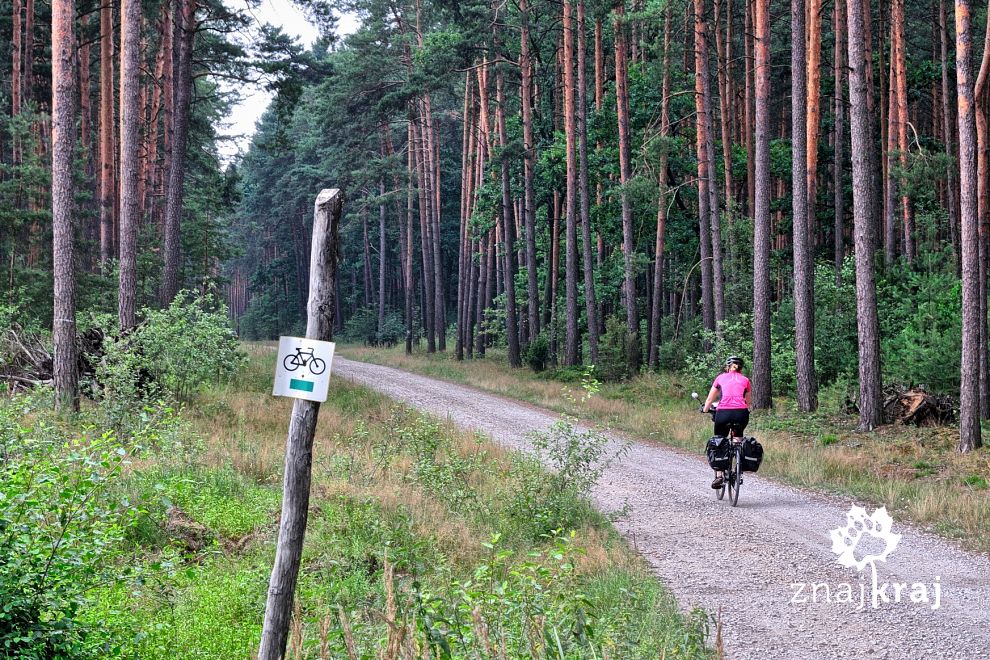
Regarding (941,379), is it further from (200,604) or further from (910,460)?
(200,604)

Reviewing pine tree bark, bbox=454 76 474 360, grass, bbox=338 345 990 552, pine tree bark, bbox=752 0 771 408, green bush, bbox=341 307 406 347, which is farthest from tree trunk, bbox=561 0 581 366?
green bush, bbox=341 307 406 347

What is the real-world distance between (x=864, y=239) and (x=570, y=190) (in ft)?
48.2

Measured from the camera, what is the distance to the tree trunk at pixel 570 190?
1147 inches

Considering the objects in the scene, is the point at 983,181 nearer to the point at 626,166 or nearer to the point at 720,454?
the point at 720,454

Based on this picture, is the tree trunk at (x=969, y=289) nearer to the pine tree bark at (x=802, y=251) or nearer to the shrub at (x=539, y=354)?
the pine tree bark at (x=802, y=251)

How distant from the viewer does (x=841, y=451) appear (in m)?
14.8

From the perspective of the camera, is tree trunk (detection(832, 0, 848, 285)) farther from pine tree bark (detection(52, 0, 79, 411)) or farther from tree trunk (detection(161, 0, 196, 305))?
pine tree bark (detection(52, 0, 79, 411))

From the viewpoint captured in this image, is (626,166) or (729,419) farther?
(626,166)

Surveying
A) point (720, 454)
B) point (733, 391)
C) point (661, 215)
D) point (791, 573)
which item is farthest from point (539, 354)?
point (791, 573)

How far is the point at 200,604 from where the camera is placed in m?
6.62

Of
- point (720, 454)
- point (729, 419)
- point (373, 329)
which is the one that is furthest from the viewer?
point (373, 329)

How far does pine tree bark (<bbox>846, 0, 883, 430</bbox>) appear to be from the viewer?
54.4ft

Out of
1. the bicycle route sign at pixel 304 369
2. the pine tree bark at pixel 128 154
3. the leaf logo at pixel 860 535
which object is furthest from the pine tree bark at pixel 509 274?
the bicycle route sign at pixel 304 369

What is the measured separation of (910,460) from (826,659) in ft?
30.5
